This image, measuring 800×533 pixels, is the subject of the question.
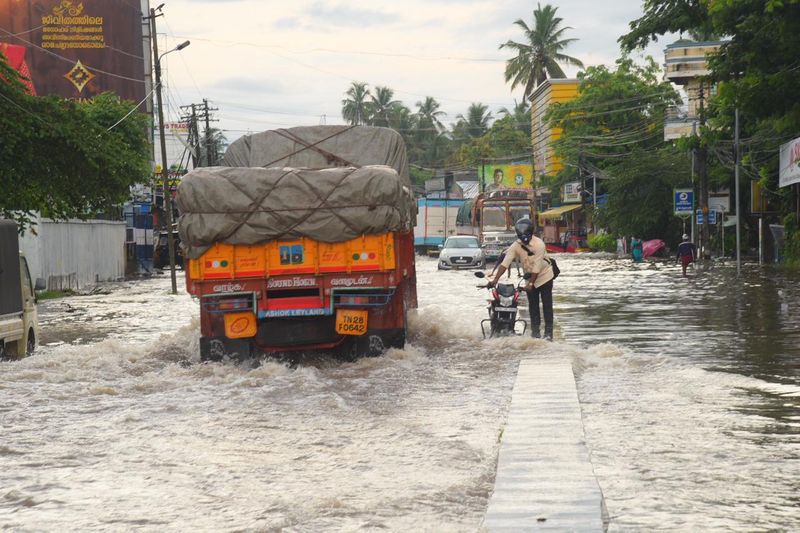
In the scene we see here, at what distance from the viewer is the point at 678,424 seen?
375 inches

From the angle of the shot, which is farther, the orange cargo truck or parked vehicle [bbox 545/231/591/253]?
parked vehicle [bbox 545/231/591/253]

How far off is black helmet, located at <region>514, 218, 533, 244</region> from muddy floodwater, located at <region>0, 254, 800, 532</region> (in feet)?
4.39

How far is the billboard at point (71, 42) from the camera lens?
75750mm

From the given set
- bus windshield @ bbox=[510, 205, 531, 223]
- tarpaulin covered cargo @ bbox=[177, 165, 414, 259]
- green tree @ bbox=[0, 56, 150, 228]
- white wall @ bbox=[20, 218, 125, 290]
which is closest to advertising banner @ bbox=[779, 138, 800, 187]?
green tree @ bbox=[0, 56, 150, 228]

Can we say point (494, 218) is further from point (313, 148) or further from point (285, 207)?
point (285, 207)

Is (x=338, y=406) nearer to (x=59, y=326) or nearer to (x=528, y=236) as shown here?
(x=528, y=236)

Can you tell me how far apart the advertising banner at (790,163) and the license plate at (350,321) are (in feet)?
83.7

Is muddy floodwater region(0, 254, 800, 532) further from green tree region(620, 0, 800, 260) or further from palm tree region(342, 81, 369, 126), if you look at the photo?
palm tree region(342, 81, 369, 126)

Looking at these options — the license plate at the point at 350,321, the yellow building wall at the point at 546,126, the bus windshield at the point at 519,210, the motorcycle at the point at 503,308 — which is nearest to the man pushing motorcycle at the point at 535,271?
the motorcycle at the point at 503,308

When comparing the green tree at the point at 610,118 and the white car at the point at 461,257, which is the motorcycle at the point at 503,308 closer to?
the white car at the point at 461,257

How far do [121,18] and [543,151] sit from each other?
4195 cm

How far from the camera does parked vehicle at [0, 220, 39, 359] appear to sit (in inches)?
603

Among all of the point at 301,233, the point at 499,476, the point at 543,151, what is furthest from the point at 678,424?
the point at 543,151

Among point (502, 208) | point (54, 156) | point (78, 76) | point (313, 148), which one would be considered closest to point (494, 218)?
point (502, 208)
